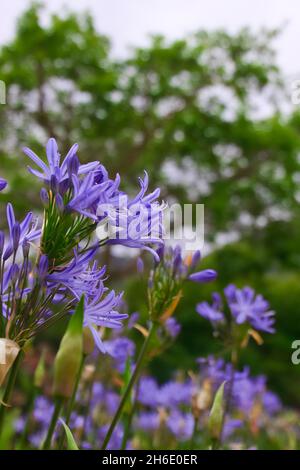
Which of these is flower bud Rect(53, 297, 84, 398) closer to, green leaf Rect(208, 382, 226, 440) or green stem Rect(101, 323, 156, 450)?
green stem Rect(101, 323, 156, 450)

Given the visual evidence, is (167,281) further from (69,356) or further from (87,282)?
(69,356)

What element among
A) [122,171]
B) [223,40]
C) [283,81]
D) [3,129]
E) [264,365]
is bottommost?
[264,365]

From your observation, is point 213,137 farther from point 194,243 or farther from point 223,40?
point 194,243

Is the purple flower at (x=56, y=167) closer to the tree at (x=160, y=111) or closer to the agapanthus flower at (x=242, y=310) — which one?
the agapanthus flower at (x=242, y=310)

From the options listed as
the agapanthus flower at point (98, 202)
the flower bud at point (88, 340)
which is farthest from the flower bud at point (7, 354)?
the flower bud at point (88, 340)

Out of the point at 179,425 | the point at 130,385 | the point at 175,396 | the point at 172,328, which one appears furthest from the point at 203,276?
the point at 175,396

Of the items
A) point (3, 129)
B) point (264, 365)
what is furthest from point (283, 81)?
point (264, 365)

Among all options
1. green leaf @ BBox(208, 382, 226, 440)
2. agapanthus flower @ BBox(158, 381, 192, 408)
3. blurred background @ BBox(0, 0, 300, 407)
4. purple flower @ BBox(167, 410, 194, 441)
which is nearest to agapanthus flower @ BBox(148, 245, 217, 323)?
green leaf @ BBox(208, 382, 226, 440)

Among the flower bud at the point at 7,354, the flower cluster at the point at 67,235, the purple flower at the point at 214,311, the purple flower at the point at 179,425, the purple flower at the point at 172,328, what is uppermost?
the flower cluster at the point at 67,235
